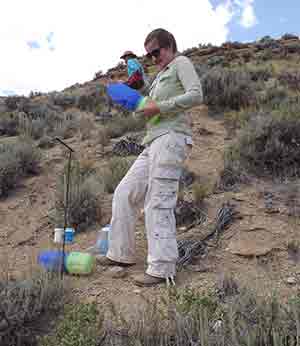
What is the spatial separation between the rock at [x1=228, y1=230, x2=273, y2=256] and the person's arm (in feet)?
4.44

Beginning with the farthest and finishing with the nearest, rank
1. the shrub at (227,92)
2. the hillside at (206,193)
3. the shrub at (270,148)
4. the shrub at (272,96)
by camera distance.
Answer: the shrub at (227,92) → the shrub at (272,96) → the shrub at (270,148) → the hillside at (206,193)

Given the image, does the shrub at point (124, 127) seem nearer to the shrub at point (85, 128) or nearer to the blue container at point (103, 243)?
the shrub at point (85, 128)

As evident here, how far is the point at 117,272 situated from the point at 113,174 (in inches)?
85.8

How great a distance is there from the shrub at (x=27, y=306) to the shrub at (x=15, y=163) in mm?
2976

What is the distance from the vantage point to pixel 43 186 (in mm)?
5918

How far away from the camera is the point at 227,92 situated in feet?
25.9

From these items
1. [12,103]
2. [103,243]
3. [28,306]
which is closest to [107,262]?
[103,243]

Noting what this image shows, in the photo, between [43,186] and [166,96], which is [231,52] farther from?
[166,96]

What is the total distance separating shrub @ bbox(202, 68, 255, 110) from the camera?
25.9 feet

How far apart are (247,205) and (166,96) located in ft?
5.51

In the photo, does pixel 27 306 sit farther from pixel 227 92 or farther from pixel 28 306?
pixel 227 92

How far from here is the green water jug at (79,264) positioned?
349 cm

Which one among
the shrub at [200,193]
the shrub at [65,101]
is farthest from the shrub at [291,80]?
the shrub at [65,101]

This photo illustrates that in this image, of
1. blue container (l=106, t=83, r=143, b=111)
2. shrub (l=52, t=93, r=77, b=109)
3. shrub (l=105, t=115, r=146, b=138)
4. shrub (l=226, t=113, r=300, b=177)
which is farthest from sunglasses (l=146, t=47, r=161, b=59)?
shrub (l=52, t=93, r=77, b=109)
